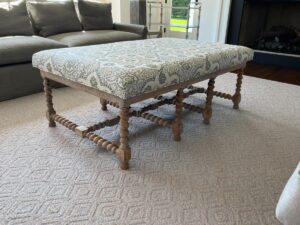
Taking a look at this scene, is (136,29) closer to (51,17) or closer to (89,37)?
(89,37)

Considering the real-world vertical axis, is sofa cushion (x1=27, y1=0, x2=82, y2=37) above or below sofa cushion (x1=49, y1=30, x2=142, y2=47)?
above

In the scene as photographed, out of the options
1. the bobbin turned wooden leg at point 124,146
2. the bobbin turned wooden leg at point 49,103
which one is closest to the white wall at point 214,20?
the bobbin turned wooden leg at point 49,103

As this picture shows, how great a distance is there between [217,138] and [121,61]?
0.77m

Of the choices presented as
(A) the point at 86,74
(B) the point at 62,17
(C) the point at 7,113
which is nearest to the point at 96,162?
(A) the point at 86,74

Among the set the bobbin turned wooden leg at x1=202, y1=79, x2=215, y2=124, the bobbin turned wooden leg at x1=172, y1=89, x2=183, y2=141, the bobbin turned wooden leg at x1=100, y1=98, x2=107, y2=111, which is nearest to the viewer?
the bobbin turned wooden leg at x1=172, y1=89, x2=183, y2=141

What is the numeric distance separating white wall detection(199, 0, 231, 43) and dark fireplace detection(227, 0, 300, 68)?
8 cm

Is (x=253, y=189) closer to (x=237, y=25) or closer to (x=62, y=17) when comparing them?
(x=62, y=17)

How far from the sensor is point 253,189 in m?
1.25

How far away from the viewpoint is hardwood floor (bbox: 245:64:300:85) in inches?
120

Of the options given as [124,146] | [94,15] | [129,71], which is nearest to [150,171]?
[124,146]

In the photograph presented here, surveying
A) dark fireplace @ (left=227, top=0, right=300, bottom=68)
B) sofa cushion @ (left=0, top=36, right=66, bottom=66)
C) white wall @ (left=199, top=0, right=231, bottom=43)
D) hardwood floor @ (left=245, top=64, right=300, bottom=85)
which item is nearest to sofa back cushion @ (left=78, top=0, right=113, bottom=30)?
sofa cushion @ (left=0, top=36, right=66, bottom=66)

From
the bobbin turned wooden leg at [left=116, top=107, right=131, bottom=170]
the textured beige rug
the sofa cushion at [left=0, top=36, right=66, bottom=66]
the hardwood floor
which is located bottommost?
the hardwood floor

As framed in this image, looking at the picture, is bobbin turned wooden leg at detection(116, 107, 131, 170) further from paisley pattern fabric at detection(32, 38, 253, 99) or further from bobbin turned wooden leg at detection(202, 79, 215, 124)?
bobbin turned wooden leg at detection(202, 79, 215, 124)

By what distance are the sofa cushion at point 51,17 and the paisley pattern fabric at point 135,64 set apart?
1369 mm
